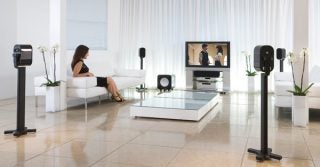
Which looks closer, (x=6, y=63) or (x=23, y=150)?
(x=23, y=150)

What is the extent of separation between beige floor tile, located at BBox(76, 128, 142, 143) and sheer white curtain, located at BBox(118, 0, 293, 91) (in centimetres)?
541

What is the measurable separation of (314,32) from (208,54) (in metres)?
2.74

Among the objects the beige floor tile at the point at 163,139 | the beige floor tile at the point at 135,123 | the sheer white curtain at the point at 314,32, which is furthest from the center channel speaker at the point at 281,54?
the beige floor tile at the point at 163,139

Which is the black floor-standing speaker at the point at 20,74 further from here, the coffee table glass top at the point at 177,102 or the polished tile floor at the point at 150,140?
the coffee table glass top at the point at 177,102

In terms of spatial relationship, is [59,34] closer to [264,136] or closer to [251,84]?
[264,136]

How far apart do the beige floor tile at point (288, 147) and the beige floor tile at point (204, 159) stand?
49cm

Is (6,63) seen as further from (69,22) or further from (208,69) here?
(208,69)

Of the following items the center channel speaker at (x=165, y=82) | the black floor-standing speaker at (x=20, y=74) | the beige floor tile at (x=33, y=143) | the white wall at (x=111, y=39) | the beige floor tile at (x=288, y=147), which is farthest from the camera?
the center channel speaker at (x=165, y=82)

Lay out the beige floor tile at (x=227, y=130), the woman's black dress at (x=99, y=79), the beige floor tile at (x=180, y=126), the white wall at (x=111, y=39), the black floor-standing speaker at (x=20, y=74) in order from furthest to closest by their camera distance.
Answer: the white wall at (x=111, y=39) < the woman's black dress at (x=99, y=79) < the beige floor tile at (x=180, y=126) < the beige floor tile at (x=227, y=130) < the black floor-standing speaker at (x=20, y=74)

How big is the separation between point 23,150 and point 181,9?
714 centimetres

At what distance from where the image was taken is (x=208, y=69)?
9172mm

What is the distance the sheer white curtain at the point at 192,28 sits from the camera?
9.06 m

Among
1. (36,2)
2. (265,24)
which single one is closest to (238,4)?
(265,24)

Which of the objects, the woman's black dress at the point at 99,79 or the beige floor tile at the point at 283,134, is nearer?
the beige floor tile at the point at 283,134
